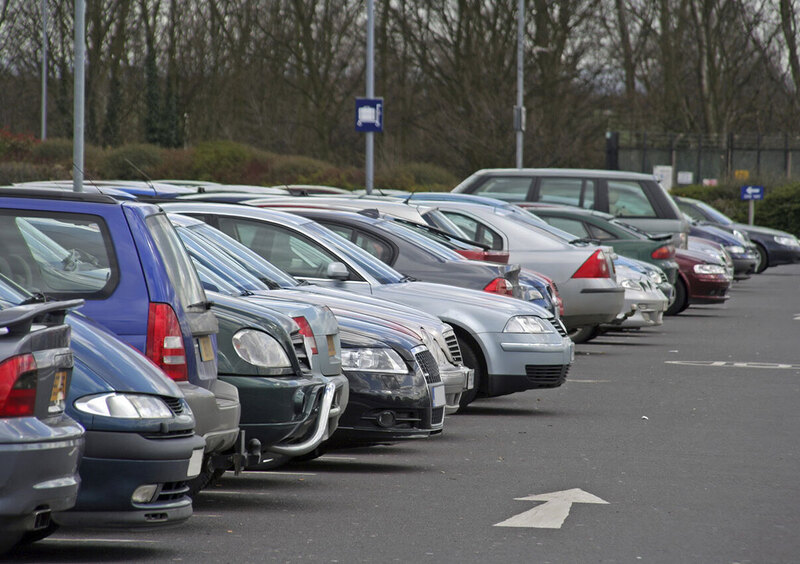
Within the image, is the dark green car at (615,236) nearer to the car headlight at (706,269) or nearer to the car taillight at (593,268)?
the car headlight at (706,269)

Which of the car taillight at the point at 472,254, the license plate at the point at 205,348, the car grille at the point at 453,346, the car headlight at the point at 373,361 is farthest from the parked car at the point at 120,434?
the car taillight at the point at 472,254

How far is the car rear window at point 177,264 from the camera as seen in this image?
260 inches

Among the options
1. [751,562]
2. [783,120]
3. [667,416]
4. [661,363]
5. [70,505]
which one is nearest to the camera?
[70,505]

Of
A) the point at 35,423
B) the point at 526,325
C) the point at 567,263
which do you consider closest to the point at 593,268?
the point at 567,263

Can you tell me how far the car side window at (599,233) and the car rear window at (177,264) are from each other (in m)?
13.9

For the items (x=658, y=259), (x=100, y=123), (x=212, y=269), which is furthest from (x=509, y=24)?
(x=212, y=269)

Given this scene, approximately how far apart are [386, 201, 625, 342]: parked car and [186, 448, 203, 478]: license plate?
1075 cm

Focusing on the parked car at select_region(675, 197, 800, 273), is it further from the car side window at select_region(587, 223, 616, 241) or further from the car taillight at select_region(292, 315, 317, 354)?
the car taillight at select_region(292, 315, 317, 354)

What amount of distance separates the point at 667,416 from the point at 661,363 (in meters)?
4.57

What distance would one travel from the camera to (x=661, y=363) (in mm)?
16000

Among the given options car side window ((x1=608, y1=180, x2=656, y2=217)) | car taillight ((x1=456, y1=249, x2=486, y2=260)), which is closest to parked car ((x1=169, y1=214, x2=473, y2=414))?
car taillight ((x1=456, y1=249, x2=486, y2=260))

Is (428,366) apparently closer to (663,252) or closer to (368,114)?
(663,252)

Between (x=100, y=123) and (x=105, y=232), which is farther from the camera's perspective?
(x=100, y=123)

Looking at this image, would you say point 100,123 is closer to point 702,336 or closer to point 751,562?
point 702,336
